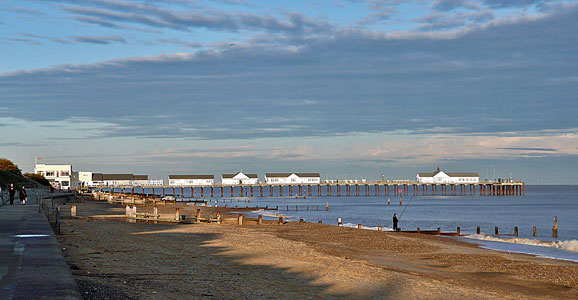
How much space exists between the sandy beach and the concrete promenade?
80cm

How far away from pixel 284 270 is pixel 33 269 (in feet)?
32.0

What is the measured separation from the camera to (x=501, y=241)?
44.4m

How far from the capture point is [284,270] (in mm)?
20859

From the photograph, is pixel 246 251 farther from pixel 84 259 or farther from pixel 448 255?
pixel 448 255

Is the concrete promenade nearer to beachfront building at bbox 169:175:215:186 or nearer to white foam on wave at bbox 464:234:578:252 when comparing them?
white foam on wave at bbox 464:234:578:252

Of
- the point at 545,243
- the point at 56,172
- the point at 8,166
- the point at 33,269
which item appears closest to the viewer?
the point at 33,269

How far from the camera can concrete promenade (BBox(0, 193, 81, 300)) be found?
1032 centimetres

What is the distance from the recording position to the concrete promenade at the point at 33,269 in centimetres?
1032

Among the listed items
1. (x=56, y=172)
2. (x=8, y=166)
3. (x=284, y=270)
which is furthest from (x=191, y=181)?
(x=284, y=270)

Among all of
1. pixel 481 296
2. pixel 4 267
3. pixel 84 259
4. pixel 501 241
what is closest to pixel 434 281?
pixel 481 296

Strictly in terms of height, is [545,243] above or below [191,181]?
below

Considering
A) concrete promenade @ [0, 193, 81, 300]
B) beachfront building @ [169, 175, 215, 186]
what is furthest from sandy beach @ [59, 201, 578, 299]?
beachfront building @ [169, 175, 215, 186]

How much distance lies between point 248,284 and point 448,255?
633 inches

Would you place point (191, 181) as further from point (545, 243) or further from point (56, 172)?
point (545, 243)
